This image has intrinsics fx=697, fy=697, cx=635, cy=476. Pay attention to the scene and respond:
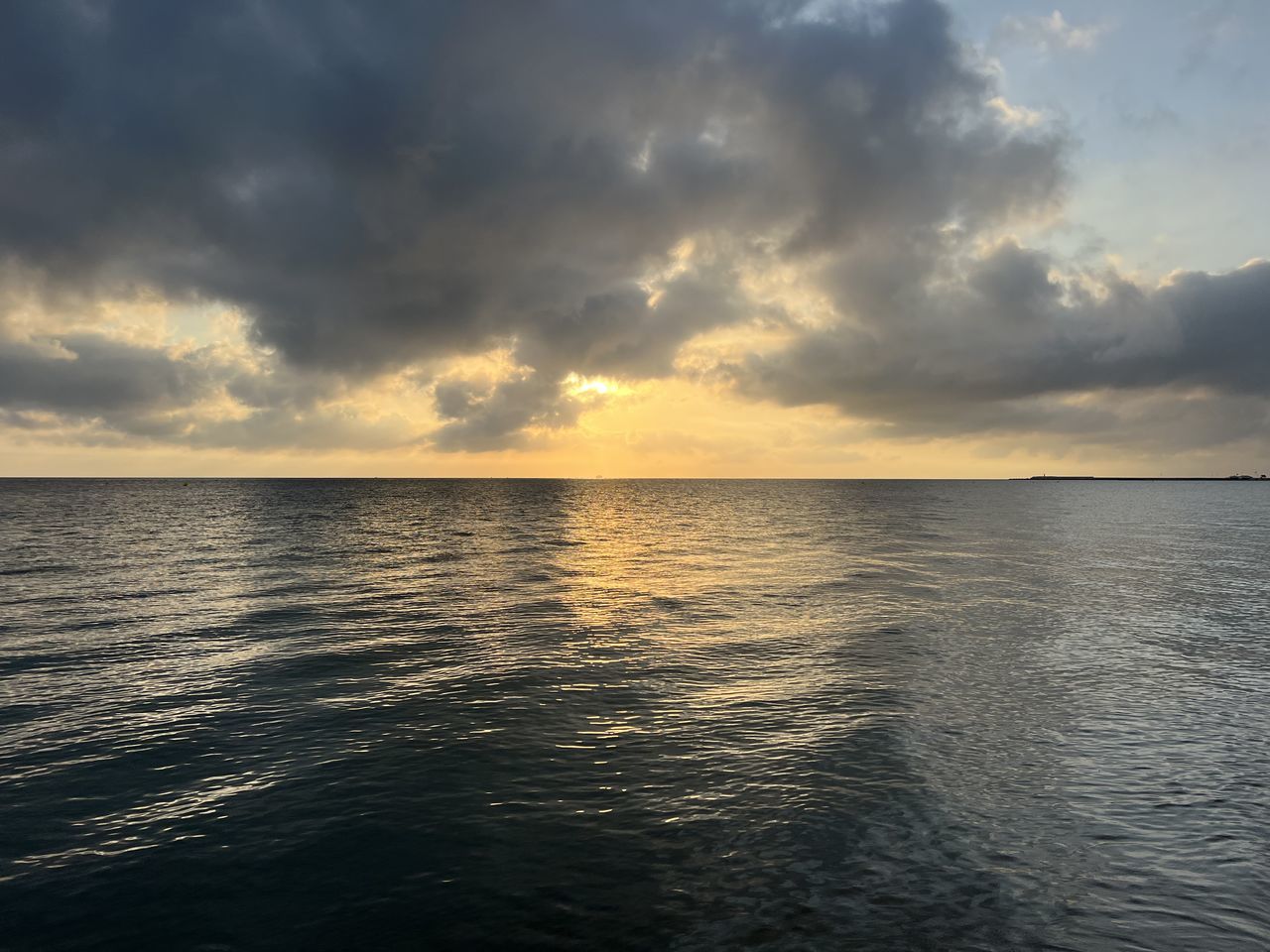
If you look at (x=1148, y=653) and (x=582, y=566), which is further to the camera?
(x=582, y=566)

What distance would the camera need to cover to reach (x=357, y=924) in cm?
1257

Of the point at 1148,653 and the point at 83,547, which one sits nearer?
the point at 1148,653

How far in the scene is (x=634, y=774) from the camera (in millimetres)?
18688

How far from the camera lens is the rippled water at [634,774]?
12820 mm

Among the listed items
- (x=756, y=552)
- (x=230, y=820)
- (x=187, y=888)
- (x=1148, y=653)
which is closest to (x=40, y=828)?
(x=230, y=820)

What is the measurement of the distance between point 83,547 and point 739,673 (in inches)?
3136

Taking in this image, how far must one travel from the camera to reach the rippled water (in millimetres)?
12820

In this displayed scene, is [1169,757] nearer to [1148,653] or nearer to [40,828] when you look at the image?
[1148,653]

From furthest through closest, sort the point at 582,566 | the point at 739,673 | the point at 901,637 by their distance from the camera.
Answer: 1. the point at 582,566
2. the point at 901,637
3. the point at 739,673

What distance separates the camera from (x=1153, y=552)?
77.8 meters

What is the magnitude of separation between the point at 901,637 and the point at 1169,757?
15.2 m

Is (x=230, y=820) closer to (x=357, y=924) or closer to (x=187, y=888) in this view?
(x=187, y=888)

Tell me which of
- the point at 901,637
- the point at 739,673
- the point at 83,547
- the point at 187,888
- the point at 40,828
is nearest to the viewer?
the point at 187,888

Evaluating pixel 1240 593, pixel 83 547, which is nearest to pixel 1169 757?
pixel 1240 593
